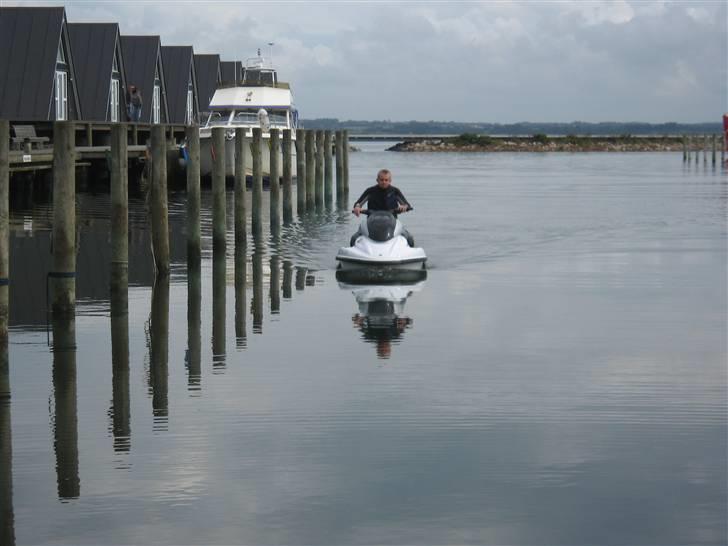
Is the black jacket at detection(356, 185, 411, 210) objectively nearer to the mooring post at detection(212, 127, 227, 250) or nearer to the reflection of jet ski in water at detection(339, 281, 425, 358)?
the reflection of jet ski in water at detection(339, 281, 425, 358)

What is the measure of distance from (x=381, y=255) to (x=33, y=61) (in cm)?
2919

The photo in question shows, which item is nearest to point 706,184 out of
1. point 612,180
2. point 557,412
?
point 612,180

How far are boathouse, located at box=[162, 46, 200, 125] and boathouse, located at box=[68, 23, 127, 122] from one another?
11.4 metres

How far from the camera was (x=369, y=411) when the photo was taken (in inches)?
434

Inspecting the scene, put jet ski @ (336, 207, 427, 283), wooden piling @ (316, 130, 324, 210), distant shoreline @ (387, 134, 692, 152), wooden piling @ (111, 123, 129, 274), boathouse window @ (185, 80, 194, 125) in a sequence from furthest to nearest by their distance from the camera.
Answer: distant shoreline @ (387, 134, 692, 152)
boathouse window @ (185, 80, 194, 125)
wooden piling @ (316, 130, 324, 210)
jet ski @ (336, 207, 427, 283)
wooden piling @ (111, 123, 129, 274)

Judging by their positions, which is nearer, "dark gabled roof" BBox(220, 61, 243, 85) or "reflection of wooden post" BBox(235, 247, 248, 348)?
"reflection of wooden post" BBox(235, 247, 248, 348)

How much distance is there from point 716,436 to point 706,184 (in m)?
49.3

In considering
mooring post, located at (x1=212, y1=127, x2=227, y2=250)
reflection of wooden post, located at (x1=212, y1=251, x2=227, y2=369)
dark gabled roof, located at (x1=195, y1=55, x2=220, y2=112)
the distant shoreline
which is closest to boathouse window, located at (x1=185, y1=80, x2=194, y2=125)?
dark gabled roof, located at (x1=195, y1=55, x2=220, y2=112)

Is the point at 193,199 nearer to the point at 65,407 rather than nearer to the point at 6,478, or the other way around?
the point at 65,407

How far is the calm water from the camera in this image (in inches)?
327

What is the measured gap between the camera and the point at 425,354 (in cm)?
1384

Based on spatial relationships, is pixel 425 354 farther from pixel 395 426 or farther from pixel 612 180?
pixel 612 180

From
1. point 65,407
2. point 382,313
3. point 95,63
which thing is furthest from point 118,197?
point 95,63

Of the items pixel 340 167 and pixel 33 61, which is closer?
pixel 340 167
